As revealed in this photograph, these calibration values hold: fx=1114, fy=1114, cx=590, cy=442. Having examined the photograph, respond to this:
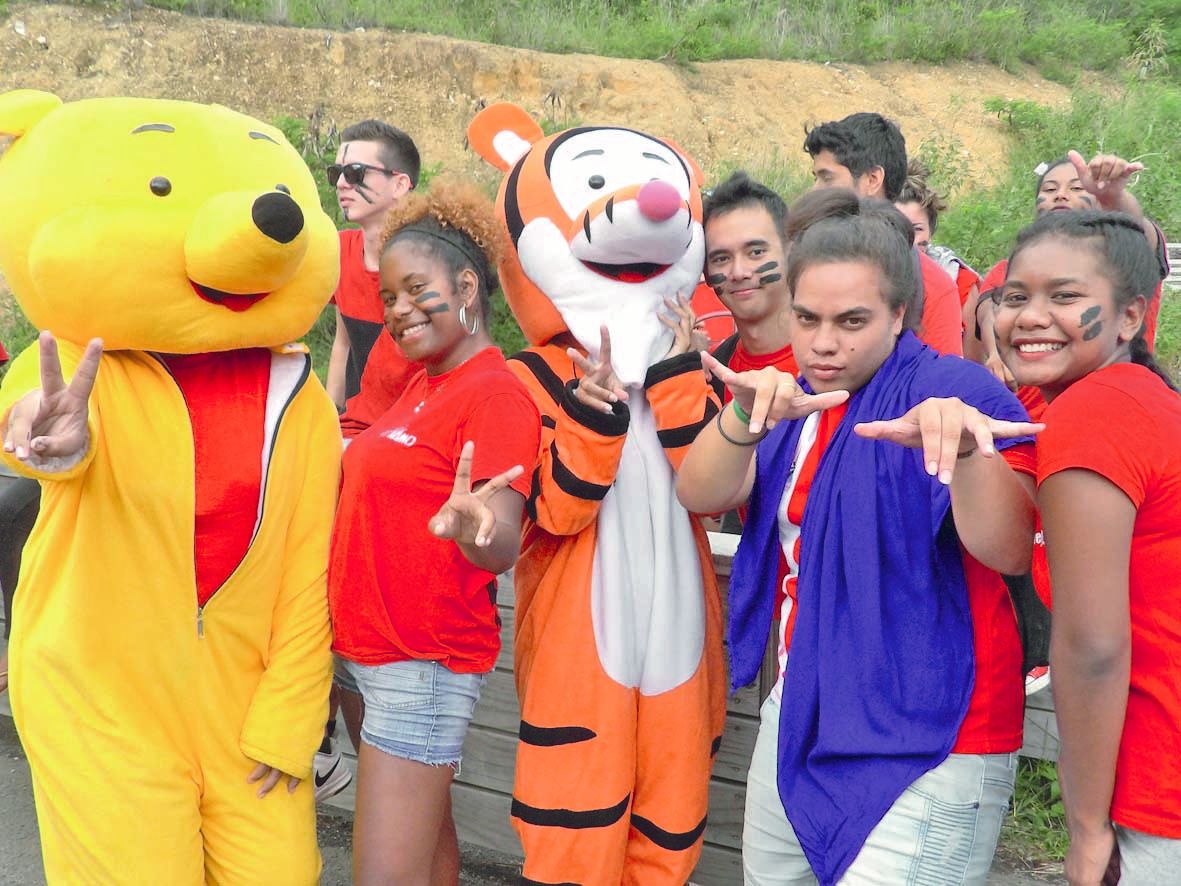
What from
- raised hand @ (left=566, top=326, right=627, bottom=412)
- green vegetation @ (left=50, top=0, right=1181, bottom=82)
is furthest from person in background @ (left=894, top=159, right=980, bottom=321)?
green vegetation @ (left=50, top=0, right=1181, bottom=82)

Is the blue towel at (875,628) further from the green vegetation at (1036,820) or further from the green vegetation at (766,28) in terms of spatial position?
the green vegetation at (766,28)

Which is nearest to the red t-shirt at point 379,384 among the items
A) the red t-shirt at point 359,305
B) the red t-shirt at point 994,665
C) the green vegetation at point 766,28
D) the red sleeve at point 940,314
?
the red t-shirt at point 359,305

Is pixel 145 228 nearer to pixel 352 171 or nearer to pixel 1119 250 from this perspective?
pixel 1119 250

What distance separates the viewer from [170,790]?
7.38 ft

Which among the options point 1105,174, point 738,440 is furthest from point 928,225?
point 738,440

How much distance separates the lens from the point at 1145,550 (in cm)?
173

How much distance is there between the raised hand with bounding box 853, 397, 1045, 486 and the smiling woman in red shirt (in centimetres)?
11

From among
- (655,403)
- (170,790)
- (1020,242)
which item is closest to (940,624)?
(1020,242)

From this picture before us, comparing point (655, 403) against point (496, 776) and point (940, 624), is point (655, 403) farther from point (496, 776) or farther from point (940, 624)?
point (496, 776)

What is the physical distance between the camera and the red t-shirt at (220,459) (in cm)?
228

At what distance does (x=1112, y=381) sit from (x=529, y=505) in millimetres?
1234

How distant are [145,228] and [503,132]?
3.71 ft

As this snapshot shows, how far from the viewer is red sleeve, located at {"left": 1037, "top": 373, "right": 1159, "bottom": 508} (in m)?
1.69

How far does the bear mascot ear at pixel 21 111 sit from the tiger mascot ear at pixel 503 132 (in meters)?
1.07
